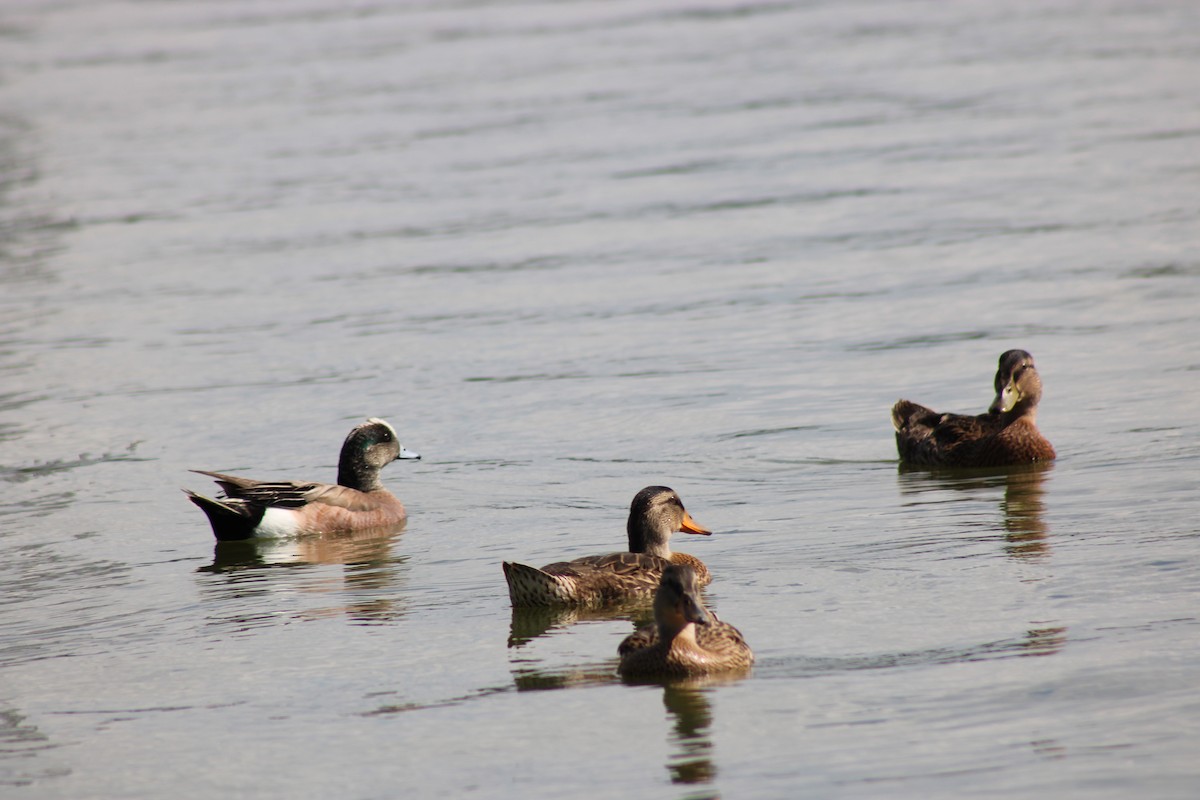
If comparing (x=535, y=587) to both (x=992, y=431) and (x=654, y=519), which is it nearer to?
(x=654, y=519)

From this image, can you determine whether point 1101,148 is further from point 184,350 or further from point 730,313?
point 184,350

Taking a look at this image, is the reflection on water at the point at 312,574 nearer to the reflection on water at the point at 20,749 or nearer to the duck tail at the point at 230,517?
the duck tail at the point at 230,517

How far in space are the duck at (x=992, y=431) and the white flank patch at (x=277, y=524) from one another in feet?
14.6

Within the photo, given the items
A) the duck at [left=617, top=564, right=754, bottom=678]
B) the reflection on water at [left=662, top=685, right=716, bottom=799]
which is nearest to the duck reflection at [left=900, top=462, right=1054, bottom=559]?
the duck at [left=617, top=564, right=754, bottom=678]

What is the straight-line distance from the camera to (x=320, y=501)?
1263 cm

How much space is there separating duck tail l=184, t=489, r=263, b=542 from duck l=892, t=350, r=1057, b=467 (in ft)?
15.6

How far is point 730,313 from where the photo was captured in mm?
18781

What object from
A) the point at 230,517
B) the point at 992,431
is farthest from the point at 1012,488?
the point at 230,517

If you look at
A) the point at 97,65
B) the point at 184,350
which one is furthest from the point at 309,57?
the point at 184,350

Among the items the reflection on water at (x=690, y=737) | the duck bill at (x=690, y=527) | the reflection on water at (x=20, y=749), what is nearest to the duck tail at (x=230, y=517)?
the duck bill at (x=690, y=527)

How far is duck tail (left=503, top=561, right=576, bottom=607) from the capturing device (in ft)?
31.9

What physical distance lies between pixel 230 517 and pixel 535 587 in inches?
130

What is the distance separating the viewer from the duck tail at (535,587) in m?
9.73

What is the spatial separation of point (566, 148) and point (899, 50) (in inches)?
470
